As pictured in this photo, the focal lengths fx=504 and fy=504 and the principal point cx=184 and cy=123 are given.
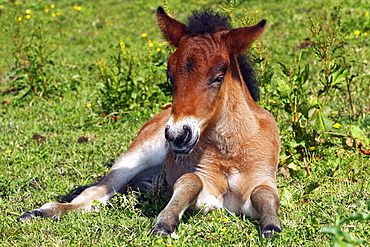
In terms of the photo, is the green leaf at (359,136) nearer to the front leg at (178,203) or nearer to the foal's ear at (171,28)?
the front leg at (178,203)

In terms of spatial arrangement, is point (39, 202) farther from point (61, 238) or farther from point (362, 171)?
point (362, 171)

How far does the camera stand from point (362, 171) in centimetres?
523

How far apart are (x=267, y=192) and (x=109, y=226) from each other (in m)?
1.39

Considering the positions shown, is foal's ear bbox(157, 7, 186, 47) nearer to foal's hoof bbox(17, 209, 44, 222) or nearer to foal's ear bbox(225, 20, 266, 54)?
foal's ear bbox(225, 20, 266, 54)

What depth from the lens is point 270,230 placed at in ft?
12.7

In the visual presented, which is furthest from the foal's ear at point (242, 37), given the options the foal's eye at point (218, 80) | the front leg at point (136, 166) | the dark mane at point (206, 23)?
the front leg at point (136, 166)

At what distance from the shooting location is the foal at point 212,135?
4109 millimetres

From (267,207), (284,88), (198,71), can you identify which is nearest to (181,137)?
(198,71)

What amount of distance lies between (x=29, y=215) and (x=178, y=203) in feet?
4.66

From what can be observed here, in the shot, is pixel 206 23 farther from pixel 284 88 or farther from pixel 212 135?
pixel 284 88

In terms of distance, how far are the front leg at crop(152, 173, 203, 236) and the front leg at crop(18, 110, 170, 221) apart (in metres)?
1.03

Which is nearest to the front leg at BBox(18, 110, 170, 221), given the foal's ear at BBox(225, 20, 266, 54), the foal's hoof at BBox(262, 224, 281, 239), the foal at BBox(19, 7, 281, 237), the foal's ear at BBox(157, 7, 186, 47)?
the foal at BBox(19, 7, 281, 237)

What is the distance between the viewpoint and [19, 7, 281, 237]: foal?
13.5 feet

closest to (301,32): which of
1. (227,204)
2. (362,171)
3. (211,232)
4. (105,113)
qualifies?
(105,113)
